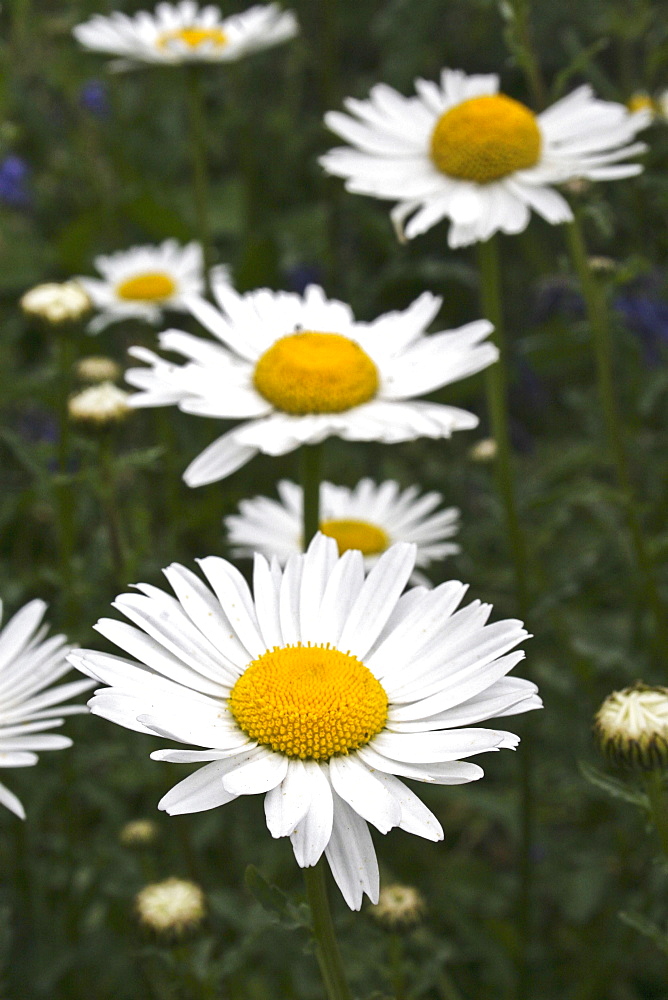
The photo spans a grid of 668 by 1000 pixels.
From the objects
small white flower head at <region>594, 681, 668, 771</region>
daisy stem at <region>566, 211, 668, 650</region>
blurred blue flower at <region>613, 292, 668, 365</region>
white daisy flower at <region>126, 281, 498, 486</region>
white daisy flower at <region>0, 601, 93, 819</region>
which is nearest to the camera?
small white flower head at <region>594, 681, 668, 771</region>

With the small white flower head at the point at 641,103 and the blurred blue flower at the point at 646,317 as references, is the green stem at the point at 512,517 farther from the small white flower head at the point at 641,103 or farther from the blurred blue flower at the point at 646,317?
the small white flower head at the point at 641,103

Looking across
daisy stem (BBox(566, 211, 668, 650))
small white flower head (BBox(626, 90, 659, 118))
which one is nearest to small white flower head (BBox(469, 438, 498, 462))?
daisy stem (BBox(566, 211, 668, 650))

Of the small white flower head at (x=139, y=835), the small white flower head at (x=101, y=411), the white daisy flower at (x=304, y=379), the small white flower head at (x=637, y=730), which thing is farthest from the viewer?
the small white flower head at (x=101, y=411)

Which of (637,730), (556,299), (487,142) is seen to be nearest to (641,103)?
(556,299)

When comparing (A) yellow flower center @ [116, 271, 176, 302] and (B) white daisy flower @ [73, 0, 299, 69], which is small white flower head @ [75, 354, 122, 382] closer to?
(A) yellow flower center @ [116, 271, 176, 302]

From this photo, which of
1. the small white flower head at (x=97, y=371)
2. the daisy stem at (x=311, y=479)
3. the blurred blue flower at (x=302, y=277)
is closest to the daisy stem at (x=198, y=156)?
the small white flower head at (x=97, y=371)
